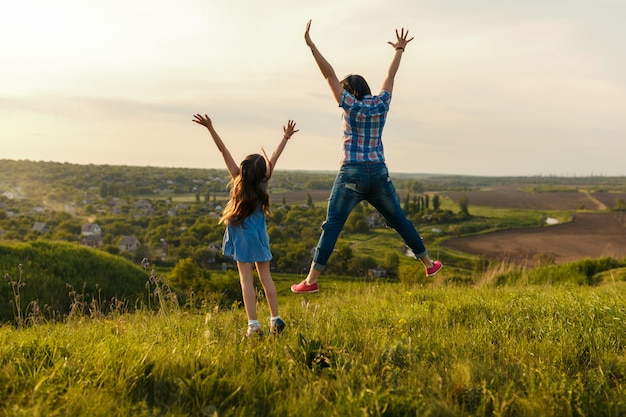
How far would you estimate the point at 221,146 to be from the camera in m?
4.36

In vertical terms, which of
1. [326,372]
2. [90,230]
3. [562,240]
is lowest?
[90,230]

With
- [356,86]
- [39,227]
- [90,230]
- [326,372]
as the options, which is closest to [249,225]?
[326,372]

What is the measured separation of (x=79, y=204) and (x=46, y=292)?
14023 cm

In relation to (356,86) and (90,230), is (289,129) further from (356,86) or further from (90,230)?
(90,230)

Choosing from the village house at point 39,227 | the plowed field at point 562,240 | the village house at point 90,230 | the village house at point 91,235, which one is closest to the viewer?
the plowed field at point 562,240

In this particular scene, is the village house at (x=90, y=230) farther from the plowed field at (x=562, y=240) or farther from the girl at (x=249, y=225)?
the girl at (x=249, y=225)

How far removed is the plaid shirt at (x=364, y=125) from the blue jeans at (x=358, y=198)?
0.11 metres

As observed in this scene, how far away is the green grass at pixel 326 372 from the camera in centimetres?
257

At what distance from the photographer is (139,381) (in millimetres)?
2785

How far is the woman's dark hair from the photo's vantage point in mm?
4918

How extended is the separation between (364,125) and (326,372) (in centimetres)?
280

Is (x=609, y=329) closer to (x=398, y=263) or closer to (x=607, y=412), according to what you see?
(x=607, y=412)

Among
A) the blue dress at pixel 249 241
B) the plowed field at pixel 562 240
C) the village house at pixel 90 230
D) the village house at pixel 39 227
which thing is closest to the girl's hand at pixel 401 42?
the blue dress at pixel 249 241

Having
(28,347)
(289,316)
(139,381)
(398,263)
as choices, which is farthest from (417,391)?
(398,263)
